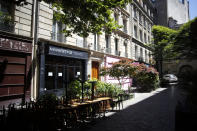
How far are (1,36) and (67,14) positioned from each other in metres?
4.05

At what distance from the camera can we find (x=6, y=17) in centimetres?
810

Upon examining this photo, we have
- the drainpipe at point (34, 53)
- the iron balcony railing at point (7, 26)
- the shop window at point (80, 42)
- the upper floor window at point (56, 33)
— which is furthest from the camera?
the shop window at point (80, 42)

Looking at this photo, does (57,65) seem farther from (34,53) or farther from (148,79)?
(148,79)

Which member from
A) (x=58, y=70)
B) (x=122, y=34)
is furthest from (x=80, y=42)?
(x=122, y=34)

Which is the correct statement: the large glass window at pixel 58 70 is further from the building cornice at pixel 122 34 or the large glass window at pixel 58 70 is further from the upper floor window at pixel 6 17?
the building cornice at pixel 122 34

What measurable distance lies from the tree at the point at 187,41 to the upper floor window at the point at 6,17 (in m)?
9.17

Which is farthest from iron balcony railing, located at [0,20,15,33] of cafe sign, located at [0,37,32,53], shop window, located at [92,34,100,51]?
shop window, located at [92,34,100,51]

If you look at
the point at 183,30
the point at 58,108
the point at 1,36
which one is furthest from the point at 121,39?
the point at 183,30

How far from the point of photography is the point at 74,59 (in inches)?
492

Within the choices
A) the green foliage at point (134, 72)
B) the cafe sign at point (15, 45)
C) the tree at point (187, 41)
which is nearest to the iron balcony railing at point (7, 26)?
Result: the cafe sign at point (15, 45)

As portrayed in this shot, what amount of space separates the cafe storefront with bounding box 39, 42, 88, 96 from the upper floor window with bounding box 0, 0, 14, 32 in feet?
6.86

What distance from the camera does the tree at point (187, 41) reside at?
142 cm

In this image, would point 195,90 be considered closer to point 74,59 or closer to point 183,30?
point 183,30

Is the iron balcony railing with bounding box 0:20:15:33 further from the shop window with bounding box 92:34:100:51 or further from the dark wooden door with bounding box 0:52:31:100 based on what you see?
the shop window with bounding box 92:34:100:51
